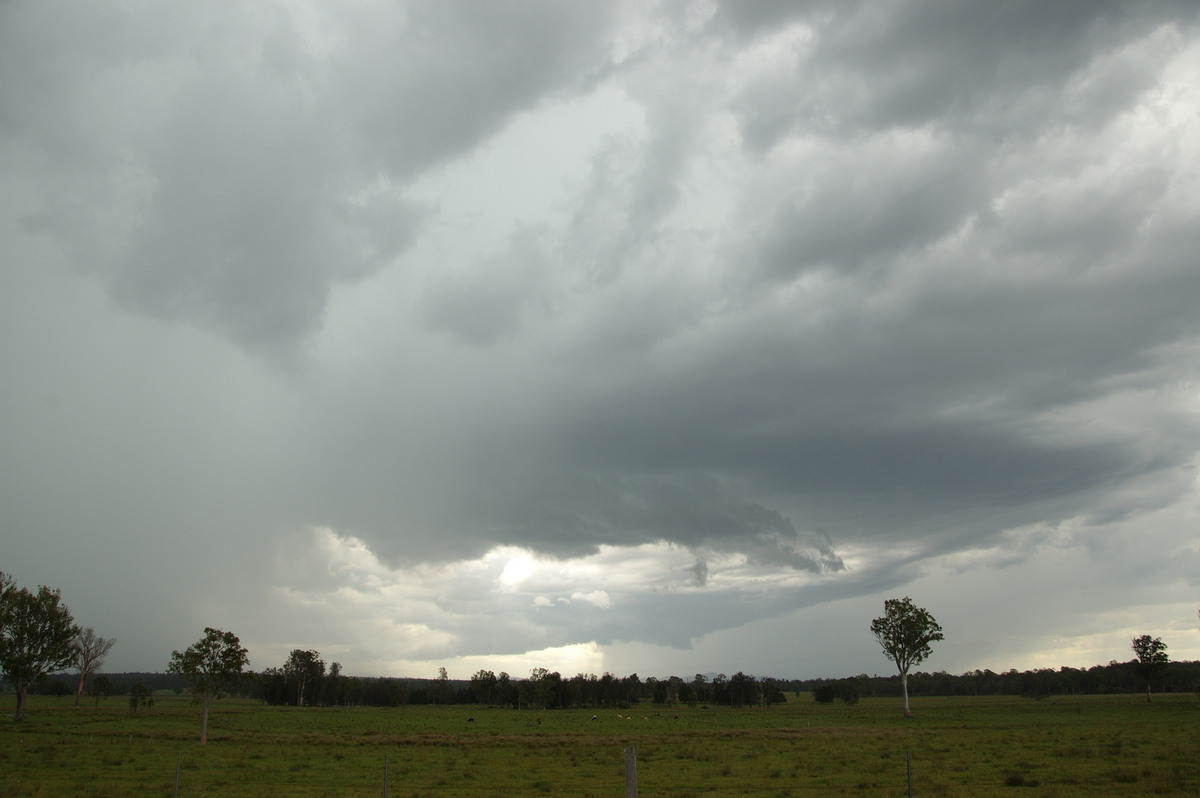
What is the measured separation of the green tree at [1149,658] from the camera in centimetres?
11469

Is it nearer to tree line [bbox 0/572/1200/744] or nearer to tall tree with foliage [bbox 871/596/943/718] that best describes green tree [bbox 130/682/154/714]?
tree line [bbox 0/572/1200/744]

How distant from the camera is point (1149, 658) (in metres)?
116

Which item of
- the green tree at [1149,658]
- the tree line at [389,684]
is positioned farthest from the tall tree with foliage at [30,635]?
the green tree at [1149,658]

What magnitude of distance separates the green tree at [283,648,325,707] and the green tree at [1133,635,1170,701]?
179 meters

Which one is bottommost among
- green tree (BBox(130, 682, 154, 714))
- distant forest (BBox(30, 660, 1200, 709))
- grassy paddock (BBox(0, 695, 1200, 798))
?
distant forest (BBox(30, 660, 1200, 709))

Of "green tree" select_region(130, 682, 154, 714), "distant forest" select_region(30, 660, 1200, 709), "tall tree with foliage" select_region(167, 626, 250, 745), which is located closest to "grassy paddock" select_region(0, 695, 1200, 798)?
"tall tree with foliage" select_region(167, 626, 250, 745)

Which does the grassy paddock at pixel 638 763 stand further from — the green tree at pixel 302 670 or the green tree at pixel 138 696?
the green tree at pixel 302 670

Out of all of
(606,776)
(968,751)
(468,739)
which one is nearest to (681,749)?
(606,776)

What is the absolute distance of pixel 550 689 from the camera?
170 meters

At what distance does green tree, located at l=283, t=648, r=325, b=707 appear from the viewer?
180875 millimetres

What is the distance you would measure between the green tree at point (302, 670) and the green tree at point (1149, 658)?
179m

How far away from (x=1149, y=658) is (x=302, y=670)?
182m

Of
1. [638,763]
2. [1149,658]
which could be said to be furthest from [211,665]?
[1149,658]

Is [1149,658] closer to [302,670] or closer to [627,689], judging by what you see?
[627,689]
